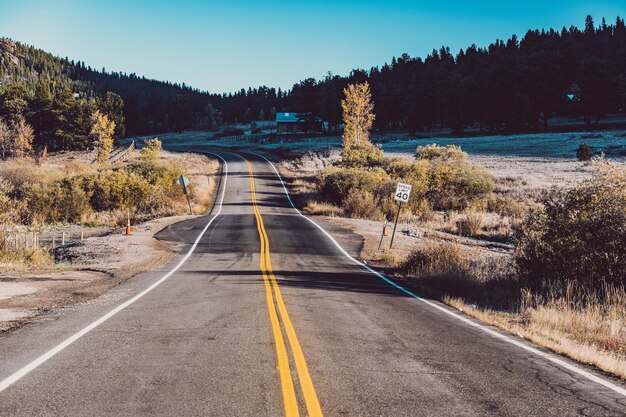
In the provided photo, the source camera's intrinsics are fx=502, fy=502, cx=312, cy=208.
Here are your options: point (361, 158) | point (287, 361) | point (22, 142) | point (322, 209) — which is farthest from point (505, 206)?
point (22, 142)

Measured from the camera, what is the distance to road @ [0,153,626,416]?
15.7 ft

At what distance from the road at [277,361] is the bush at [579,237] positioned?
3644mm

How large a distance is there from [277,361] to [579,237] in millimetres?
9017

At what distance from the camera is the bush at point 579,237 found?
37.4 ft

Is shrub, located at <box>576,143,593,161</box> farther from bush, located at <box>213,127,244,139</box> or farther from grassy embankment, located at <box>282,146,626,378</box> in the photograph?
bush, located at <box>213,127,244,139</box>

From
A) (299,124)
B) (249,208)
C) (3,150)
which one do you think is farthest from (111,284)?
(299,124)

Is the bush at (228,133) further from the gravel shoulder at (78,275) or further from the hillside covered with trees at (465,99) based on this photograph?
the gravel shoulder at (78,275)

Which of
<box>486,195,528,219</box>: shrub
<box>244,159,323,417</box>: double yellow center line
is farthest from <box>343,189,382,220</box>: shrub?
<box>244,159,323,417</box>: double yellow center line

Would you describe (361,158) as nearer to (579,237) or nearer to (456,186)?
(456,186)

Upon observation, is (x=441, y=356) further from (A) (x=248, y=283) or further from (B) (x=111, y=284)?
(B) (x=111, y=284)

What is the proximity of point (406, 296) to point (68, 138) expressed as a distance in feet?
293

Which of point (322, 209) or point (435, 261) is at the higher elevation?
point (322, 209)

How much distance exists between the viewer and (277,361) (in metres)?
6.15

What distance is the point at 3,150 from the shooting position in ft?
233
